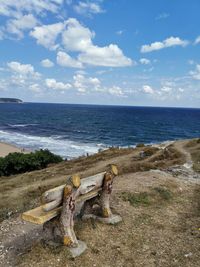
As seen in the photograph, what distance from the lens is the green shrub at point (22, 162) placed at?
26.0m

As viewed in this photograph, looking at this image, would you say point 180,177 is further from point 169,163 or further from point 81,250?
point 81,250

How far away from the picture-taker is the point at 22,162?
87.2ft

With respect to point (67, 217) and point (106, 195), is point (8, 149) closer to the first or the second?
point (106, 195)

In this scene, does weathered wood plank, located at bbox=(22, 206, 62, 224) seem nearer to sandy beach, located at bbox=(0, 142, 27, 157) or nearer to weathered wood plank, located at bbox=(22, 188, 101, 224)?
weathered wood plank, located at bbox=(22, 188, 101, 224)

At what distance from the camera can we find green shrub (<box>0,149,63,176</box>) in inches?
1025

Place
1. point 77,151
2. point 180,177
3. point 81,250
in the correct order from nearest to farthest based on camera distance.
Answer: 1. point 81,250
2. point 180,177
3. point 77,151

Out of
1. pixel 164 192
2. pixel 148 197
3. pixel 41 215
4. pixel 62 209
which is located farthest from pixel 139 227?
pixel 164 192

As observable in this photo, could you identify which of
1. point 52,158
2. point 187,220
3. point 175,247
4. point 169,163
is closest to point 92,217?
point 175,247

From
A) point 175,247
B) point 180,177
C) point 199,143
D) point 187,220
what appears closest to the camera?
point 175,247

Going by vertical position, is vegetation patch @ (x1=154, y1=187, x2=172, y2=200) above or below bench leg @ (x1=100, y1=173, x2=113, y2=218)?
below

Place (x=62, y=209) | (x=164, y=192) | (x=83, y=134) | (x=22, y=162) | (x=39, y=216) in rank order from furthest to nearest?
(x=83, y=134) → (x=22, y=162) → (x=164, y=192) → (x=62, y=209) → (x=39, y=216)

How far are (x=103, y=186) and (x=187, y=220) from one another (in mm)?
3212

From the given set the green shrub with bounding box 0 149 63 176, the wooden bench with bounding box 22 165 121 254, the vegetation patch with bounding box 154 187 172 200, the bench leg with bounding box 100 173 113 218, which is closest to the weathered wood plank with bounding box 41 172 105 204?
the wooden bench with bounding box 22 165 121 254

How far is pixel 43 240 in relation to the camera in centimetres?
820
